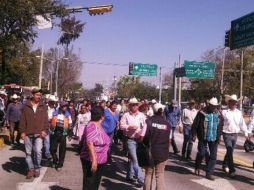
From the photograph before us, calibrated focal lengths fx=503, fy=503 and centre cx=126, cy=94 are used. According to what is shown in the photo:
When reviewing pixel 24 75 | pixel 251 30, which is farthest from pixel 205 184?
pixel 24 75

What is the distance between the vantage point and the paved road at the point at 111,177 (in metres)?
9.83

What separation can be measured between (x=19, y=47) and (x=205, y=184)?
33.9ft

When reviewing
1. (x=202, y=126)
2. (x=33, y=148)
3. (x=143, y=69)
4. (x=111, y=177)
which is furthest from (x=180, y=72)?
(x=33, y=148)

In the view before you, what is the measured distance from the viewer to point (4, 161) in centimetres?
1277

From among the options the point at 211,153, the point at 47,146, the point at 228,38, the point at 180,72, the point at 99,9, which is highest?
the point at 228,38

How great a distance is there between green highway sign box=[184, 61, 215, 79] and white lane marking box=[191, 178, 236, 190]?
112ft

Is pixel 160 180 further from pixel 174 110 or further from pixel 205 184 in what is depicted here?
pixel 174 110

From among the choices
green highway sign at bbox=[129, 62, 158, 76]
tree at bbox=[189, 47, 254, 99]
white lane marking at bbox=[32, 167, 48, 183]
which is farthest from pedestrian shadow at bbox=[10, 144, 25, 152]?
tree at bbox=[189, 47, 254, 99]

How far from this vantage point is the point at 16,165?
12.2 m

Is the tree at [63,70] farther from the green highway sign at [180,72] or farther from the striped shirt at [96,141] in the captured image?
the striped shirt at [96,141]

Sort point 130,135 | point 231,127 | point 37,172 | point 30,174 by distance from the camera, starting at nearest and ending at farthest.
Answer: point 130,135
point 30,174
point 37,172
point 231,127

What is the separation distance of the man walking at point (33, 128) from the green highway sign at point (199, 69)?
35.0 meters

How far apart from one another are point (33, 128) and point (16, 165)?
89.0 inches

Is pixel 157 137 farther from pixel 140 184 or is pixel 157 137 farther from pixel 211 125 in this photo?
pixel 211 125
